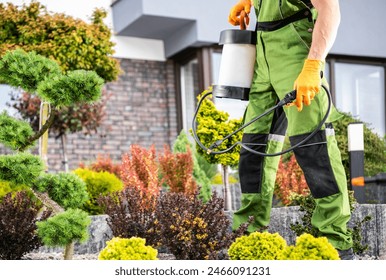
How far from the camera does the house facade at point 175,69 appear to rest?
7.64 metres

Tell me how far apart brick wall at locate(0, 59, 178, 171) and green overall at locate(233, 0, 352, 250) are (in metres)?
5.08

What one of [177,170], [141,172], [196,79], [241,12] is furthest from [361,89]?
[241,12]

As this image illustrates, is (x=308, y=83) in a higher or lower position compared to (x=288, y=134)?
higher

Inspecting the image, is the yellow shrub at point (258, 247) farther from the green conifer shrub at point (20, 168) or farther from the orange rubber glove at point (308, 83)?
the green conifer shrub at point (20, 168)

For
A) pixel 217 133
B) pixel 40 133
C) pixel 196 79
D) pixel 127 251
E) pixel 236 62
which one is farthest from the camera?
pixel 196 79

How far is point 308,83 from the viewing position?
227 cm

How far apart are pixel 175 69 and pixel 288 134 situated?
618cm

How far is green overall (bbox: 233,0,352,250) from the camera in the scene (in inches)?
95.6

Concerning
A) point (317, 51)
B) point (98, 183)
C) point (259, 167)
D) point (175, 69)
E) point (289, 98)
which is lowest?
point (98, 183)

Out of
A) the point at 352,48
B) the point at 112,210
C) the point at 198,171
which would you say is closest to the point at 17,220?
the point at 112,210

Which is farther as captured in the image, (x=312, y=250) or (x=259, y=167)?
(x=259, y=167)

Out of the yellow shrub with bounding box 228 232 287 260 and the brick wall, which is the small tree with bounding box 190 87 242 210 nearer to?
the yellow shrub with bounding box 228 232 287 260

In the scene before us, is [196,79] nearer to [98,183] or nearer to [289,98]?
[98,183]
